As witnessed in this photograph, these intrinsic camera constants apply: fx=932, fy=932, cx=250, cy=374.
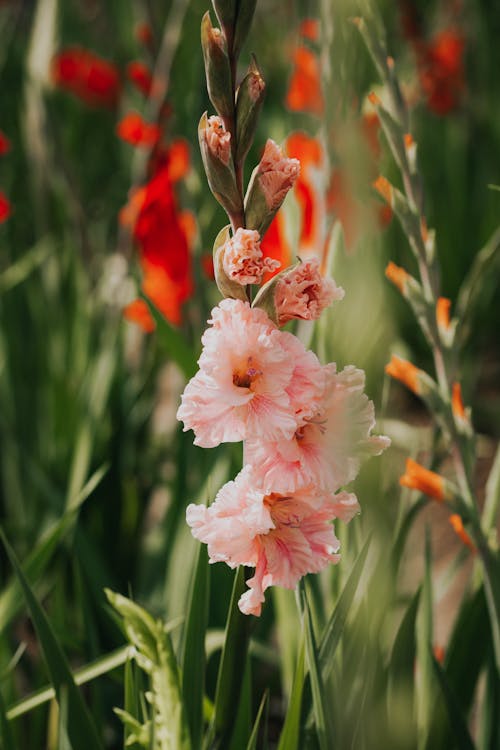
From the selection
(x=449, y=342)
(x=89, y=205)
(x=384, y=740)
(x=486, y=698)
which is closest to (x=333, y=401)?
(x=449, y=342)

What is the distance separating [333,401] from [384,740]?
0.33 metres

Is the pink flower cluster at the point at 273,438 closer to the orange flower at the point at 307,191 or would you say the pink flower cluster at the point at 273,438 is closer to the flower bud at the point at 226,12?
the flower bud at the point at 226,12

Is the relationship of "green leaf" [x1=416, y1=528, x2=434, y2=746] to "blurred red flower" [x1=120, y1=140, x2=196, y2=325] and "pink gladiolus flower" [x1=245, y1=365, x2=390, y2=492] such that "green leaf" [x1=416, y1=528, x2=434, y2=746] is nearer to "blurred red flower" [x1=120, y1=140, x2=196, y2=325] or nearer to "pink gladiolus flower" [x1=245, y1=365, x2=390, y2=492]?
"pink gladiolus flower" [x1=245, y1=365, x2=390, y2=492]

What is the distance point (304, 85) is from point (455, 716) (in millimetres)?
967

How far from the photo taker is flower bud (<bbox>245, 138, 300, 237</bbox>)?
472 millimetres

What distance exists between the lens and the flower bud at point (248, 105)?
0.46 meters

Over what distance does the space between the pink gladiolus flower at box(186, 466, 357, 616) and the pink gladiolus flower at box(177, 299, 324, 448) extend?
29 mm

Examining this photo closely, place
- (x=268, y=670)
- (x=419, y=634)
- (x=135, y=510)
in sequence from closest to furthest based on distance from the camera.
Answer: (x=419, y=634) → (x=268, y=670) → (x=135, y=510)

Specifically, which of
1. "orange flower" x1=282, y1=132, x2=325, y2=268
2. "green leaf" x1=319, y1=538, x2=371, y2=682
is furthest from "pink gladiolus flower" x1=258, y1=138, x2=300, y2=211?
"orange flower" x1=282, y1=132, x2=325, y2=268

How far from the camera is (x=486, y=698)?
0.81 m

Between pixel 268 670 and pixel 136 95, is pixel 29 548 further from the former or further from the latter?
pixel 136 95

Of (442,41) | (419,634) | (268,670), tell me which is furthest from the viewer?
(442,41)

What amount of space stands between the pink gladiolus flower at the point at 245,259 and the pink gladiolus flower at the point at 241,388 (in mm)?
14

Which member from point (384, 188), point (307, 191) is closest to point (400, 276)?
point (384, 188)
